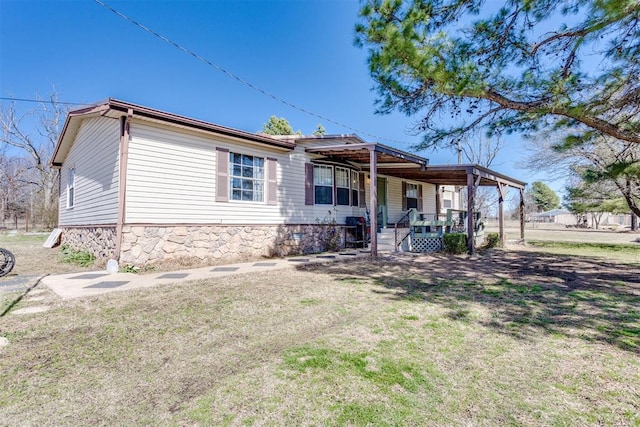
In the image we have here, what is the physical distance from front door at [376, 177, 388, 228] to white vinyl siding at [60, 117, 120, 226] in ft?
29.7

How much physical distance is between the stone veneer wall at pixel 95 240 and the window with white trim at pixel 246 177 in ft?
9.23

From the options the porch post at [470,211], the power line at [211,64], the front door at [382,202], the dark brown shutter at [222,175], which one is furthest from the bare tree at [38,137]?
the porch post at [470,211]

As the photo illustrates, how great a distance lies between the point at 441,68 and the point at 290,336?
4267 mm

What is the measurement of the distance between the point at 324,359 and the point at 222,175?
20.5 feet

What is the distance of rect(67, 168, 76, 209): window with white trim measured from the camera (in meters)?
10.2

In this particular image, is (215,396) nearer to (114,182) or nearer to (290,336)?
(290,336)

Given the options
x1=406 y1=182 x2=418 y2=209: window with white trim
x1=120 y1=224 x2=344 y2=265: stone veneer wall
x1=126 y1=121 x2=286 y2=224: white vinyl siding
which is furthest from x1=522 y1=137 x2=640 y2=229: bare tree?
x1=126 y1=121 x2=286 y2=224: white vinyl siding

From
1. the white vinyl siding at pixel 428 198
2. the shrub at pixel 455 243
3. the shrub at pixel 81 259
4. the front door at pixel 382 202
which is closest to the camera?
the shrub at pixel 81 259

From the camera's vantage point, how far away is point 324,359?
255 cm

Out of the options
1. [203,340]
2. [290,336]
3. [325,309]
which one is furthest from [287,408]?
[325,309]

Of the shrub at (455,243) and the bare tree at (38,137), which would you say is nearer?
the shrub at (455,243)

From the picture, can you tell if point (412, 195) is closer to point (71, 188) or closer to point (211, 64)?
point (211, 64)

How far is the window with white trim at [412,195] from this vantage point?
48.7 ft

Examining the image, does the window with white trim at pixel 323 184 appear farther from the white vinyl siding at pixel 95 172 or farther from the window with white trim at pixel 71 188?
the window with white trim at pixel 71 188
